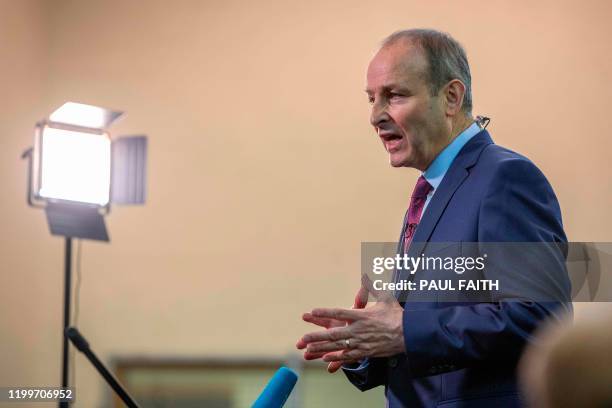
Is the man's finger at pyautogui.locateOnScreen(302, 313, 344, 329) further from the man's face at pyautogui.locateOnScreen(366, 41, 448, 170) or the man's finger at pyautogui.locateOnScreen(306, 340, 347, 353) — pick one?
the man's face at pyautogui.locateOnScreen(366, 41, 448, 170)

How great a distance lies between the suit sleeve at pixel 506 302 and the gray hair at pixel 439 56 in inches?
14.9

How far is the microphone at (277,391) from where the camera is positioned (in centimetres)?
134

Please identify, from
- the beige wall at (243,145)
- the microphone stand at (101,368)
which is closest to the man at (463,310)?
the microphone stand at (101,368)

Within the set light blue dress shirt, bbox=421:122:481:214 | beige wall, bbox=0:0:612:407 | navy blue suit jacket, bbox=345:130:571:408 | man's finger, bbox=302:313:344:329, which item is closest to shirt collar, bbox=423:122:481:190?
light blue dress shirt, bbox=421:122:481:214

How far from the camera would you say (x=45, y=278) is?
4465 millimetres

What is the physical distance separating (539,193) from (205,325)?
115 inches

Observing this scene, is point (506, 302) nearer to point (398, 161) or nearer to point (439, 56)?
point (398, 161)

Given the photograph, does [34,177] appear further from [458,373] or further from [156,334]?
[458,373]

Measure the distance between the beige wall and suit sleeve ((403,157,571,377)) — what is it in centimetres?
256

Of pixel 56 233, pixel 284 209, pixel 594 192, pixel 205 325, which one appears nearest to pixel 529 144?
pixel 594 192

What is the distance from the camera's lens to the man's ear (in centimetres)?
190

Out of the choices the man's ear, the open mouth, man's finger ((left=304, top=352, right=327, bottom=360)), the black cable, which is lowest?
the black cable

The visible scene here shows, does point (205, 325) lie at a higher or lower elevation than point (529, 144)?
lower

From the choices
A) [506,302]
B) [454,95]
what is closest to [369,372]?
[506,302]
